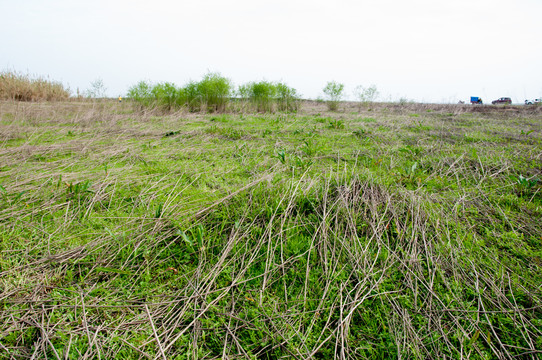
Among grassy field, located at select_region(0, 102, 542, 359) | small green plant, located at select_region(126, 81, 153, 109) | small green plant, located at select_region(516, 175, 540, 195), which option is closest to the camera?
grassy field, located at select_region(0, 102, 542, 359)

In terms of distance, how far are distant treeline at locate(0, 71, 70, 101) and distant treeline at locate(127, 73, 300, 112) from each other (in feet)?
16.3

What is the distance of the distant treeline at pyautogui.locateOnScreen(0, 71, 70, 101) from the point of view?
32.3 feet

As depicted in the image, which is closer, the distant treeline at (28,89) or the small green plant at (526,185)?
the small green plant at (526,185)

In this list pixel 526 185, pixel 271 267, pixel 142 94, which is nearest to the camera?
pixel 271 267

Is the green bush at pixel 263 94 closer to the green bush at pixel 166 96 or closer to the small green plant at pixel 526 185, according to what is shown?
the green bush at pixel 166 96

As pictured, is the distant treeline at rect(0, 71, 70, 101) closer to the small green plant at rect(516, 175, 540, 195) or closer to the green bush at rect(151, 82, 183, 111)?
the green bush at rect(151, 82, 183, 111)

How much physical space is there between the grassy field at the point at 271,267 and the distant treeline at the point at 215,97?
7713mm

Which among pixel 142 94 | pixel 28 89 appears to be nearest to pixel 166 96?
pixel 142 94

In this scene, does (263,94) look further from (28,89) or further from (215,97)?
(28,89)

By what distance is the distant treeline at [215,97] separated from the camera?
9.41 metres

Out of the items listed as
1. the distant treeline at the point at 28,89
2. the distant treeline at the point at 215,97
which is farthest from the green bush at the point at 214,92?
the distant treeline at the point at 28,89

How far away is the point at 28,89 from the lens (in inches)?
415

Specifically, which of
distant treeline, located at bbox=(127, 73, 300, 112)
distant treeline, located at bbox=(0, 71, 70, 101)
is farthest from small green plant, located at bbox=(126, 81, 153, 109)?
distant treeline, located at bbox=(0, 71, 70, 101)

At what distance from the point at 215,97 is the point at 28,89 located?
804 centimetres
